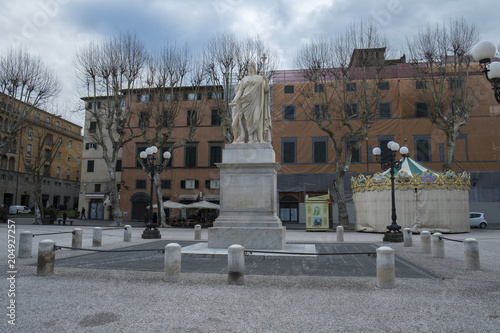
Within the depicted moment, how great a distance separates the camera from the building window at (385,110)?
34.1 m

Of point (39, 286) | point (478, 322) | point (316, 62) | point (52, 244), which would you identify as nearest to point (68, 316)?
point (39, 286)

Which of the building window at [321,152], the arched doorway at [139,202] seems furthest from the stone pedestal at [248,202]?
the arched doorway at [139,202]

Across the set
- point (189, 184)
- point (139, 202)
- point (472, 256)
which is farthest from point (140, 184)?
point (472, 256)

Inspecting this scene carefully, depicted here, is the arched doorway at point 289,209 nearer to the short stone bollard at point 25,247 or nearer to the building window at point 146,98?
the building window at point 146,98

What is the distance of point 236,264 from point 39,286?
3.24 m

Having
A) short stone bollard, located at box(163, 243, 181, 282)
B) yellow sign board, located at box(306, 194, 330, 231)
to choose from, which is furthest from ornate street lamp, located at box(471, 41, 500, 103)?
yellow sign board, located at box(306, 194, 330, 231)

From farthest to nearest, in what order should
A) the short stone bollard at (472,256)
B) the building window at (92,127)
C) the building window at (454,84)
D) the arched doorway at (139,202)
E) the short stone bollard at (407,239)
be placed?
1. the building window at (92,127)
2. the arched doorway at (139,202)
3. the building window at (454,84)
4. the short stone bollard at (407,239)
5. the short stone bollard at (472,256)

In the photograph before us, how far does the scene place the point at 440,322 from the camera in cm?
445

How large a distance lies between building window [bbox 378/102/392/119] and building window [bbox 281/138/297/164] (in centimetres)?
807

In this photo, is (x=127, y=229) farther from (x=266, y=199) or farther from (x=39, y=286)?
(x=39, y=286)

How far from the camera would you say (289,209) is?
35.2m

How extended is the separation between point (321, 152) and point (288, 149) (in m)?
3.03

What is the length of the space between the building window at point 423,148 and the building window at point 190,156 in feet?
69.8

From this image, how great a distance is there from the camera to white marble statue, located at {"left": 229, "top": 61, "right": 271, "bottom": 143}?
10641mm
